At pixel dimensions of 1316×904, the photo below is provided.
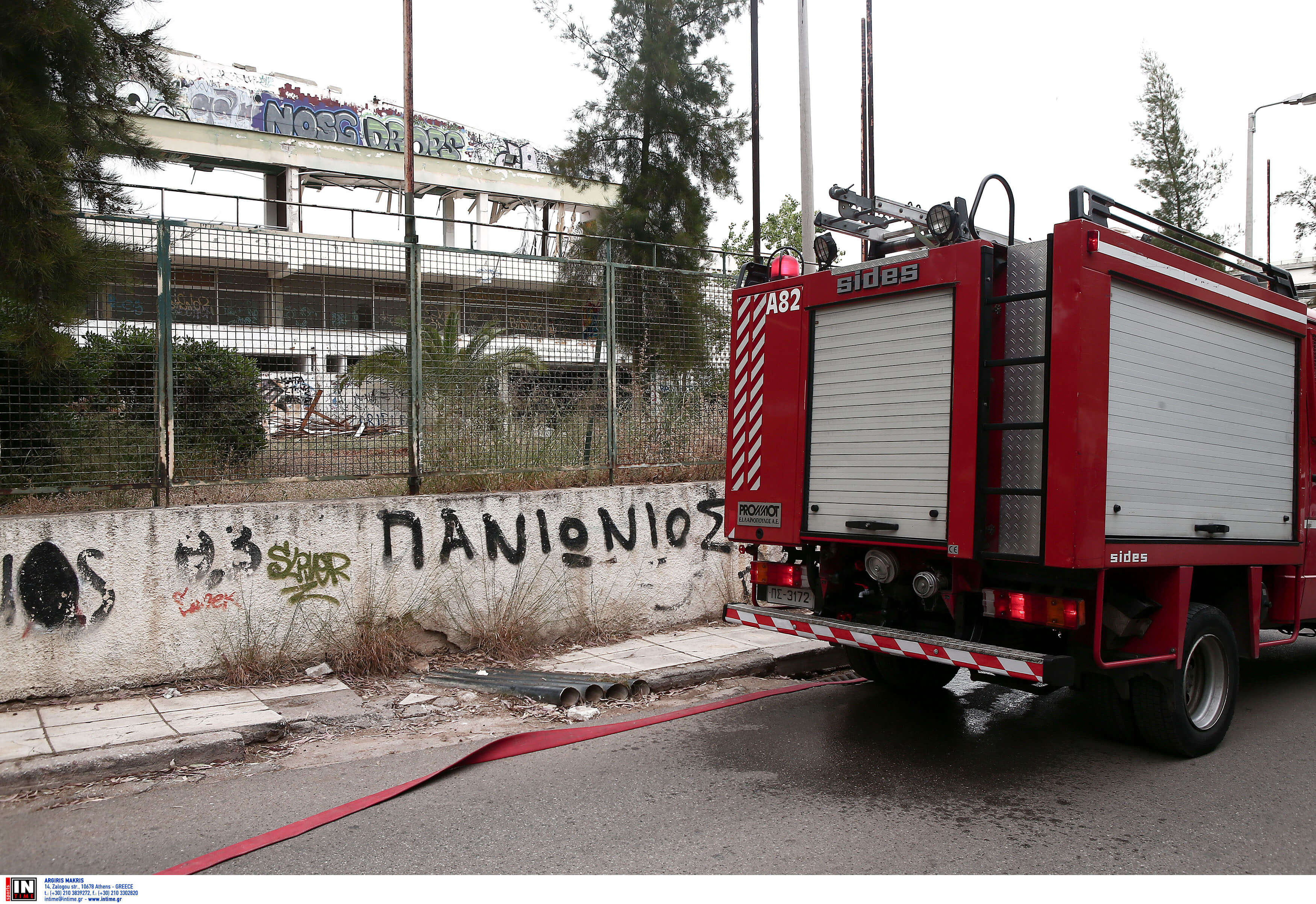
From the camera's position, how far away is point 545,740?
527 centimetres

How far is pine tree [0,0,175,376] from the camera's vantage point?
217 inches

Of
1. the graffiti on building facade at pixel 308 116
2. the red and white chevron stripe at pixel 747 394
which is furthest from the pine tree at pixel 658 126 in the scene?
the graffiti on building facade at pixel 308 116

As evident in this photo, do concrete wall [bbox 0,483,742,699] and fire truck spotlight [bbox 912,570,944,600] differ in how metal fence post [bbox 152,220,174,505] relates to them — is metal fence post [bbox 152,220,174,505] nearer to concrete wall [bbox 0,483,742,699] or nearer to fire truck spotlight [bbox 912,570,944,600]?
concrete wall [bbox 0,483,742,699]

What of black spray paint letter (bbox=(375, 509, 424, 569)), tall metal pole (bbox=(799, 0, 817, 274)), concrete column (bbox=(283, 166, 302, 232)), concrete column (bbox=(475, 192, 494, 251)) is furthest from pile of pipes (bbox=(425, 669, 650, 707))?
concrete column (bbox=(475, 192, 494, 251))

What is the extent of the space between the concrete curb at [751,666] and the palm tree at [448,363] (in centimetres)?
275

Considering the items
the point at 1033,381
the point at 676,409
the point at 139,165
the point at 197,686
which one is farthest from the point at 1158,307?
the point at 139,165

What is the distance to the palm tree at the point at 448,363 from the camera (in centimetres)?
706

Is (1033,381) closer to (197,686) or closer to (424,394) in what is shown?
(424,394)

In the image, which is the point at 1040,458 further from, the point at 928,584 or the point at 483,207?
the point at 483,207

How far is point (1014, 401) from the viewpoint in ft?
15.3

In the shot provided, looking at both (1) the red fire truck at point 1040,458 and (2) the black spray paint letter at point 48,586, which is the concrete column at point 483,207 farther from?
(1) the red fire truck at point 1040,458

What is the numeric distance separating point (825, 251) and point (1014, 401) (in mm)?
1646

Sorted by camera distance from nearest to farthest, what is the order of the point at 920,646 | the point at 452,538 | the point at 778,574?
1. the point at 920,646
2. the point at 778,574
3. the point at 452,538
